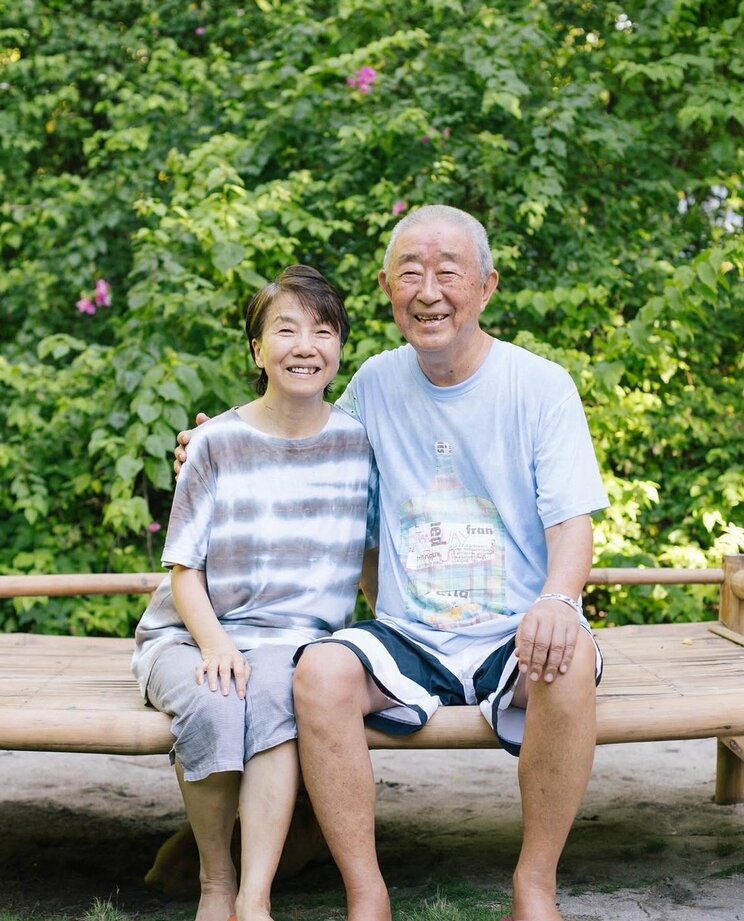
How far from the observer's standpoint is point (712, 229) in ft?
18.9

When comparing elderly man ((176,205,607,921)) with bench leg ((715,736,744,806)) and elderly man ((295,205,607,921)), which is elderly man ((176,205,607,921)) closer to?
elderly man ((295,205,607,921))

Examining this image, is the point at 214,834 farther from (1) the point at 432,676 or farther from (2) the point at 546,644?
(2) the point at 546,644

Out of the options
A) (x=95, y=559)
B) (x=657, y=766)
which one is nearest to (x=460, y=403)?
(x=657, y=766)

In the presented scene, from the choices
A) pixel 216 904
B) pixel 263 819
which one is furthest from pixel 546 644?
pixel 216 904

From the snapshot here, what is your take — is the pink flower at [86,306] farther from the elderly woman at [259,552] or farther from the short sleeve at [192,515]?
the short sleeve at [192,515]

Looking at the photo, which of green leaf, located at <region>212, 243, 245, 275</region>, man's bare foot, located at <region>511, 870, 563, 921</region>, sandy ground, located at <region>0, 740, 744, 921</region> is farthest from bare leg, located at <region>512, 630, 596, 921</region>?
green leaf, located at <region>212, 243, 245, 275</region>

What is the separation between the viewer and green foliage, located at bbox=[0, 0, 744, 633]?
491 cm

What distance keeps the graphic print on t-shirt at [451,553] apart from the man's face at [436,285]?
0.88 ft

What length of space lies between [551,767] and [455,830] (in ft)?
3.88

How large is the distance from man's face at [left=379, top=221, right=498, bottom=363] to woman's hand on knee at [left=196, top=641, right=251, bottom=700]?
0.81 metres

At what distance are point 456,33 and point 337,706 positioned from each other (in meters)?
3.90

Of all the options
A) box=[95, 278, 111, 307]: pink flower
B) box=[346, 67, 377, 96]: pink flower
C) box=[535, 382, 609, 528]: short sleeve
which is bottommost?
box=[535, 382, 609, 528]: short sleeve

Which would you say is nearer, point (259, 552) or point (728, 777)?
point (259, 552)

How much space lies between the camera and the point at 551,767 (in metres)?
2.41
